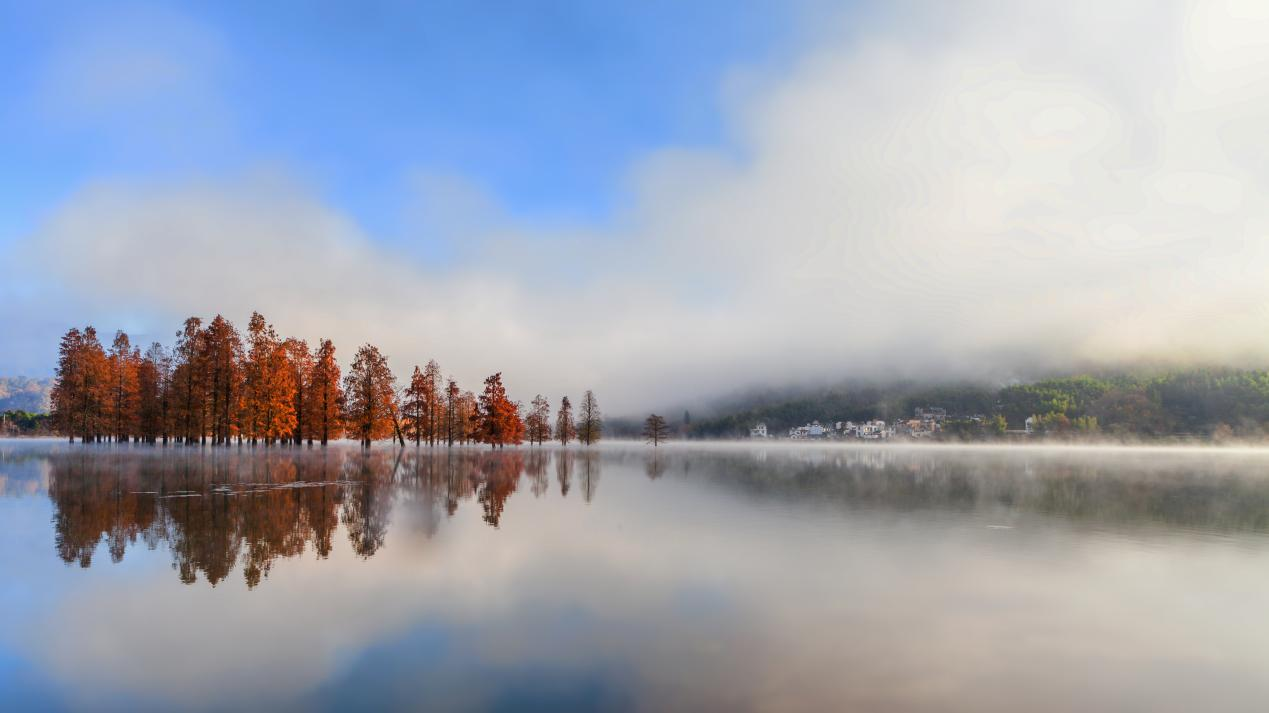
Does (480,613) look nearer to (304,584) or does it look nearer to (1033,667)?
(304,584)

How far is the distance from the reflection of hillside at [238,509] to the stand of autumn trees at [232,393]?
40762 mm

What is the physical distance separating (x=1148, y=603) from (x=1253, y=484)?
4189 cm

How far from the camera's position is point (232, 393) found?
75.1 metres

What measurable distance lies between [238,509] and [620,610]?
16.4 m

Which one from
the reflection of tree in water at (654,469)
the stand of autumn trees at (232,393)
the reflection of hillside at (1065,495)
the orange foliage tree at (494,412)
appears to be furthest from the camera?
the orange foliage tree at (494,412)

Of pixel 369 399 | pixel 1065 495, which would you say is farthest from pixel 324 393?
pixel 1065 495

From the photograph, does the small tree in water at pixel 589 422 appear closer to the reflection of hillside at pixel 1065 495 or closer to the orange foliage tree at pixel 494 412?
the orange foliage tree at pixel 494 412

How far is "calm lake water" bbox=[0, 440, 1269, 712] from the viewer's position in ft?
26.8

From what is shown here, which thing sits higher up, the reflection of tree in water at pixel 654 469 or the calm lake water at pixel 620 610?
the calm lake water at pixel 620 610

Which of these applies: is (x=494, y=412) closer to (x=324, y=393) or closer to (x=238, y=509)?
(x=324, y=393)

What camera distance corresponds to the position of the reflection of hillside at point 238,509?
49.5 ft

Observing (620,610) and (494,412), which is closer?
(620,610)

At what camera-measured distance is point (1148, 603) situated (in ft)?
39.8

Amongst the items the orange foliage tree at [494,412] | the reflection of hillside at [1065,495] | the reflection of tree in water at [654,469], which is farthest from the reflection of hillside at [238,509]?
the orange foliage tree at [494,412]
